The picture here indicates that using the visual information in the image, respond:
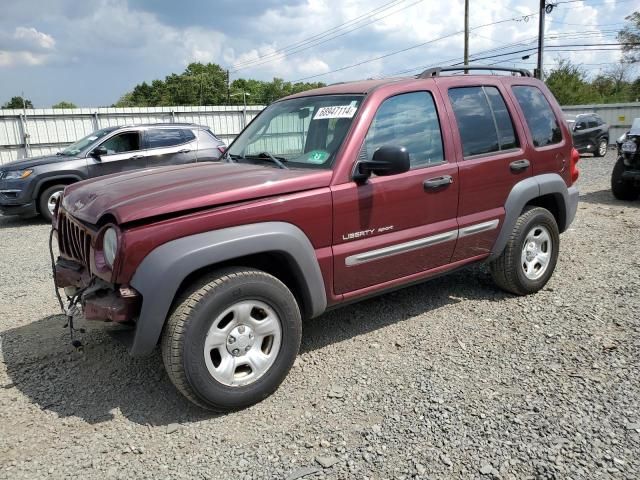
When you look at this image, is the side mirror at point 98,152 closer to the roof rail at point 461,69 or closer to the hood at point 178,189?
the hood at point 178,189

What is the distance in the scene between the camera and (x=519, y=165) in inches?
171

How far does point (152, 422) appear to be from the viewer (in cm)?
300

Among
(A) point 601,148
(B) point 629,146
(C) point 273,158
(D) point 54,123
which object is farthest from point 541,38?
(C) point 273,158

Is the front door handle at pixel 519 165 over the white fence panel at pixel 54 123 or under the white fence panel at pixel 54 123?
under

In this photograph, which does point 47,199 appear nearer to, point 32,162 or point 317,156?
point 32,162

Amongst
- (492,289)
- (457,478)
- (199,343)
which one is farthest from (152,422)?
(492,289)

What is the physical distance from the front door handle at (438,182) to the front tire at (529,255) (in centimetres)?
99

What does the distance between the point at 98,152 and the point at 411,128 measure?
770 cm

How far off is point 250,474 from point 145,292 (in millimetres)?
1065

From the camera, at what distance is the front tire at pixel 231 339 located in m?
2.82

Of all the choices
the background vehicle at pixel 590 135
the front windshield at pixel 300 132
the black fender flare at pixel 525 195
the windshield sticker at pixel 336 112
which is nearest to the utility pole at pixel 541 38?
the background vehicle at pixel 590 135

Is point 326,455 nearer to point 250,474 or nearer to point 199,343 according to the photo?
point 250,474

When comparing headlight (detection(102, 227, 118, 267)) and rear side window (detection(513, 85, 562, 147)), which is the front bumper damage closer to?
headlight (detection(102, 227, 118, 267))

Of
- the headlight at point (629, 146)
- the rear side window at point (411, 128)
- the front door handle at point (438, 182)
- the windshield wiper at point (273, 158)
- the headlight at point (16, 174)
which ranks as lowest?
the headlight at point (629, 146)
